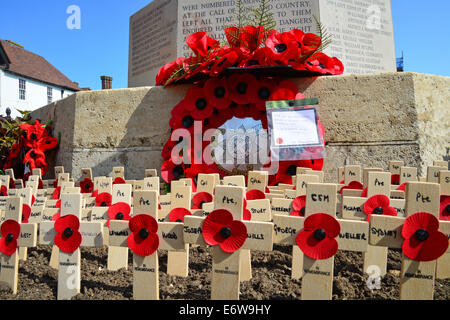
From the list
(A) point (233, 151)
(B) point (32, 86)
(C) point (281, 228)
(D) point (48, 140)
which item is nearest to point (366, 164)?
(A) point (233, 151)

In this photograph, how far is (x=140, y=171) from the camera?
167 inches

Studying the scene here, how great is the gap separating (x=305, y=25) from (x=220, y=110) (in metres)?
1.89

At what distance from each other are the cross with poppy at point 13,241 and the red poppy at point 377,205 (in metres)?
1.76

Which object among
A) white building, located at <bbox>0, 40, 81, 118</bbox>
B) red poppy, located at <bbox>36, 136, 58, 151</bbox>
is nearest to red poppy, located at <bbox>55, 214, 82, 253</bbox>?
red poppy, located at <bbox>36, 136, 58, 151</bbox>

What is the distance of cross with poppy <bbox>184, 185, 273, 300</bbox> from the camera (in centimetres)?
140

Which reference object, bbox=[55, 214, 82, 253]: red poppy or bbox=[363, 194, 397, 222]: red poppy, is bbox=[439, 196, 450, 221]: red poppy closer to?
bbox=[363, 194, 397, 222]: red poppy

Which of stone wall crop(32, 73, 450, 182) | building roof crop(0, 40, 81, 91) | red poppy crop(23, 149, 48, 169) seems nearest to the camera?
stone wall crop(32, 73, 450, 182)

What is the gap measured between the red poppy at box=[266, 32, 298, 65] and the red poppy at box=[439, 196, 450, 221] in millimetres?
2060

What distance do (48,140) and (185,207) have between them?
373 cm

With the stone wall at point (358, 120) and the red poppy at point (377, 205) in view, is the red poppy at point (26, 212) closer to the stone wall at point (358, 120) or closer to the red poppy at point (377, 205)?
the red poppy at point (377, 205)

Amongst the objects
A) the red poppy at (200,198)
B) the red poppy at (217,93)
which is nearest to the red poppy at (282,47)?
the red poppy at (217,93)

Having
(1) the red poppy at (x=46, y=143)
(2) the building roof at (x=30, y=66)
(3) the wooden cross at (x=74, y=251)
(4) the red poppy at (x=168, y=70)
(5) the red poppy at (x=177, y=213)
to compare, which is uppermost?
(2) the building roof at (x=30, y=66)

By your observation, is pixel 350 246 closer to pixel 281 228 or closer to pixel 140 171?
pixel 281 228

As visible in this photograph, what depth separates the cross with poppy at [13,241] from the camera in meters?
1.71
